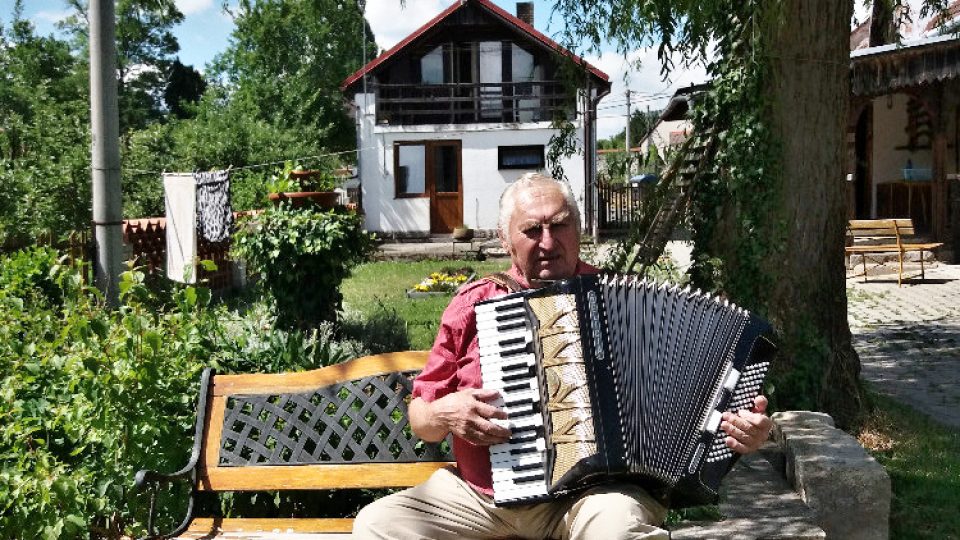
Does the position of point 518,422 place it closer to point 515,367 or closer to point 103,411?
point 515,367

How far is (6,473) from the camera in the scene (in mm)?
3941

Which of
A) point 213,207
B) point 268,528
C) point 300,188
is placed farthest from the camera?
point 213,207

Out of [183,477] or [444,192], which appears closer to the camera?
[183,477]

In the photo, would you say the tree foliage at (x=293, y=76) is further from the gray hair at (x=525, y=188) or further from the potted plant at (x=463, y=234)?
the gray hair at (x=525, y=188)

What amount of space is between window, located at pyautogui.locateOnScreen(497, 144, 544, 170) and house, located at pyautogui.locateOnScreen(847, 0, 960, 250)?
36.6ft

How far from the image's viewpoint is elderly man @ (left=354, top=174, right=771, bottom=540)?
→ 3.28 metres

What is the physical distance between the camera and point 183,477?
3.95 metres

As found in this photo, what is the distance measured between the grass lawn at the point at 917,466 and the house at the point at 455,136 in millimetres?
22412

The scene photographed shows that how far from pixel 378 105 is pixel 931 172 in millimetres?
16237

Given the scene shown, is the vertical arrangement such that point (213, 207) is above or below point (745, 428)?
above

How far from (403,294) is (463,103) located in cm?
1540

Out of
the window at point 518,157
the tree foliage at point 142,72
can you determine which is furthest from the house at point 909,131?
the tree foliage at point 142,72

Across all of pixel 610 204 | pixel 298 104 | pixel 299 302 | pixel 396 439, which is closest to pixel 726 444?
pixel 396 439

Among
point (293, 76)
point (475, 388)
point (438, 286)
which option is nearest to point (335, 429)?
point (475, 388)
